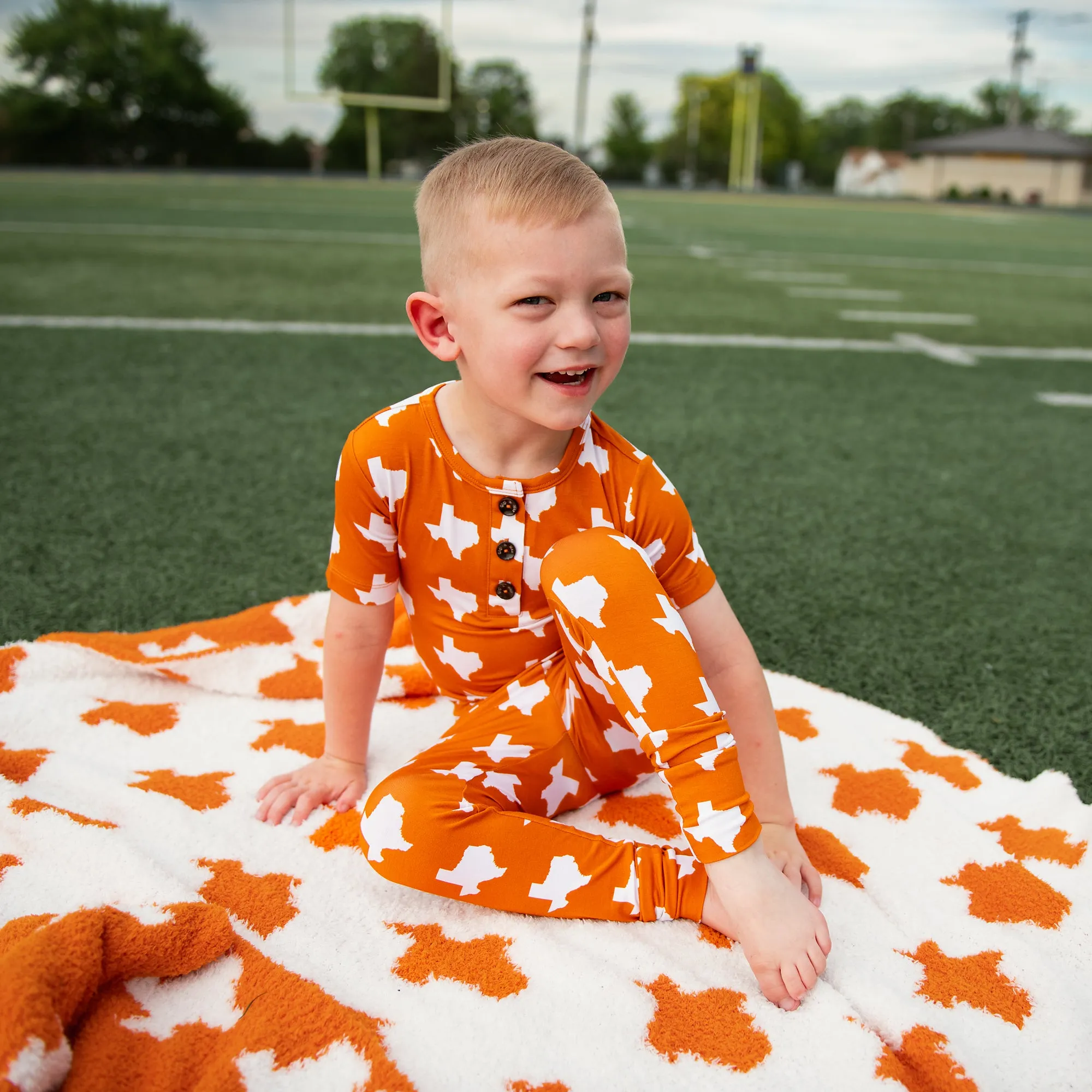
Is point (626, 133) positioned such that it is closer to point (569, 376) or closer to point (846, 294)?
point (846, 294)

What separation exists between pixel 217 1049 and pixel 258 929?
0.61ft

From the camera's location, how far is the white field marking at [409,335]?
4.52 metres

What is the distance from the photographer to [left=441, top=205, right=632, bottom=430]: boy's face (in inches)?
45.4

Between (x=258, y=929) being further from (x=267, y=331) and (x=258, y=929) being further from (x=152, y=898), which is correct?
(x=267, y=331)

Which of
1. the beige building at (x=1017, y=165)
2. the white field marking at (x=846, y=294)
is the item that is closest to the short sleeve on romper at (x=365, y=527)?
the white field marking at (x=846, y=294)

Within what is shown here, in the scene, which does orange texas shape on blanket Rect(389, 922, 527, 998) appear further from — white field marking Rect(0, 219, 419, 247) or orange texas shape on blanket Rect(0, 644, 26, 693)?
white field marking Rect(0, 219, 419, 247)

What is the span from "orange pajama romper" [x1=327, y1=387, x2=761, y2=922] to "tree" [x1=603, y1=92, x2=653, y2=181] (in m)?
60.9

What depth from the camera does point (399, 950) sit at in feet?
3.84

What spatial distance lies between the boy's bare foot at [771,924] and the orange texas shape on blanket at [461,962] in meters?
0.24

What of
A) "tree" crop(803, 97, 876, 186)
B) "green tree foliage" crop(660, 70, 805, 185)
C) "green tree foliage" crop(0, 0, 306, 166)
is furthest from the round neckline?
"tree" crop(803, 97, 876, 186)

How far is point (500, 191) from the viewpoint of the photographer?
3.84 feet

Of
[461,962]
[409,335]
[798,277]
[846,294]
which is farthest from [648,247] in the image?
[461,962]

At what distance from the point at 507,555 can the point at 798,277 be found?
677cm

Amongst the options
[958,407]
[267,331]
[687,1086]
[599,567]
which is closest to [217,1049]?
[687,1086]
